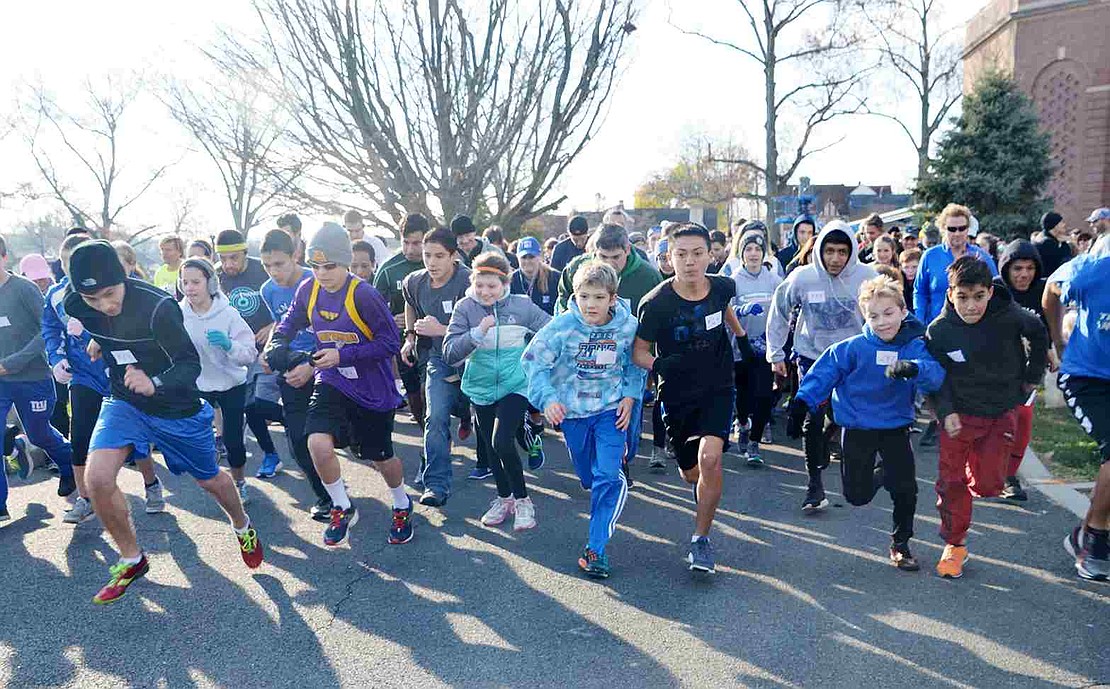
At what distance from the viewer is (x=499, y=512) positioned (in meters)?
5.68

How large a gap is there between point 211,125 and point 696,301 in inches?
519

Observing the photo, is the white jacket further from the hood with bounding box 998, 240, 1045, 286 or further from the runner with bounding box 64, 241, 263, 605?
the hood with bounding box 998, 240, 1045, 286

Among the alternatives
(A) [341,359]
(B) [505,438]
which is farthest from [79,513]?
(B) [505,438]

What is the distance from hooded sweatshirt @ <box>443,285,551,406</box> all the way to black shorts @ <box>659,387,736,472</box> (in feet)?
3.81

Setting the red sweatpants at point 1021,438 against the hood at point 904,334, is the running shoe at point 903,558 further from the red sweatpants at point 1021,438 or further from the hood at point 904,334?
the red sweatpants at point 1021,438

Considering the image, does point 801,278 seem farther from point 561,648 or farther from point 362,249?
point 362,249

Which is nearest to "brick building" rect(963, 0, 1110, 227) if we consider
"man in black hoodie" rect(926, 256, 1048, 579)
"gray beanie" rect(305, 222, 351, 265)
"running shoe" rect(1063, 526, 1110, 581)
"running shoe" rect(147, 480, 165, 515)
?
"man in black hoodie" rect(926, 256, 1048, 579)

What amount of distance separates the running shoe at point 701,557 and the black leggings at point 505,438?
4.59 feet

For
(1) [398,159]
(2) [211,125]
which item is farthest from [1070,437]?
(2) [211,125]

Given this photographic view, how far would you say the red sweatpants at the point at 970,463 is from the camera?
4566 millimetres

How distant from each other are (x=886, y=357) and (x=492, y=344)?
2.50m

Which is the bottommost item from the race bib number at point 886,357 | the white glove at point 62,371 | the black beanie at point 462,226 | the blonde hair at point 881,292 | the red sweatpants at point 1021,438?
the red sweatpants at point 1021,438

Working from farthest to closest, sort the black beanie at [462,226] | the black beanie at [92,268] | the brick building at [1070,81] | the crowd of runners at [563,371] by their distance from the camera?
the brick building at [1070,81] < the black beanie at [462,226] < the crowd of runners at [563,371] < the black beanie at [92,268]

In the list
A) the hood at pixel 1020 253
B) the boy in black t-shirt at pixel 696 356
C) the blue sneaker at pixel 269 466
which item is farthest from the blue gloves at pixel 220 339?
the hood at pixel 1020 253
